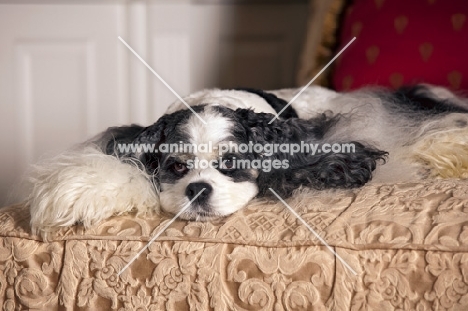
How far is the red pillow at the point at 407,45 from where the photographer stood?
8.11 ft

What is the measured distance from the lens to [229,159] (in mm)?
1799

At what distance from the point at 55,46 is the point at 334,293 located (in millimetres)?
2708

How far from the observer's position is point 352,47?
2.71 meters

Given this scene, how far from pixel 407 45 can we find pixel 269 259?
4.81ft

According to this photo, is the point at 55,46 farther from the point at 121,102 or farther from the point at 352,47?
the point at 352,47

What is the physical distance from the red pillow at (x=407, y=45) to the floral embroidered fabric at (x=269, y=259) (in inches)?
38.7

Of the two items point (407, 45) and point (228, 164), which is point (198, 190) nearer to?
point (228, 164)

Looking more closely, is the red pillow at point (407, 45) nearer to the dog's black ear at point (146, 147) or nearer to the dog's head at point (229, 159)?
the dog's head at point (229, 159)

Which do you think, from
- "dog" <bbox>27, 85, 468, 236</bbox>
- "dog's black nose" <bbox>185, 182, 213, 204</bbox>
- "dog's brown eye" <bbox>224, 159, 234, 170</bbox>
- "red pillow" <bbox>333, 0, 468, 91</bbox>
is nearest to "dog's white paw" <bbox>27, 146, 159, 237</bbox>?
"dog" <bbox>27, 85, 468, 236</bbox>

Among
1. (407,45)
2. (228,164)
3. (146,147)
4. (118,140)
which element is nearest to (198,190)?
(228,164)

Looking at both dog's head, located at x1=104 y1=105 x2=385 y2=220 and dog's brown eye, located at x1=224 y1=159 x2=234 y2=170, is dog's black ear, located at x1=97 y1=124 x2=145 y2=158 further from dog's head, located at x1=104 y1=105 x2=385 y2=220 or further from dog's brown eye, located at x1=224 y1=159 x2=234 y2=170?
dog's brown eye, located at x1=224 y1=159 x2=234 y2=170

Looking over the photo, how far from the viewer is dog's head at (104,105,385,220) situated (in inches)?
67.6

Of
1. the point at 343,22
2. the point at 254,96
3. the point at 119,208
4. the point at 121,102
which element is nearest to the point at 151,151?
the point at 119,208

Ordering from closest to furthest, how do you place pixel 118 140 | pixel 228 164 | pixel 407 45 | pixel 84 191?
pixel 84 191
pixel 228 164
pixel 118 140
pixel 407 45
